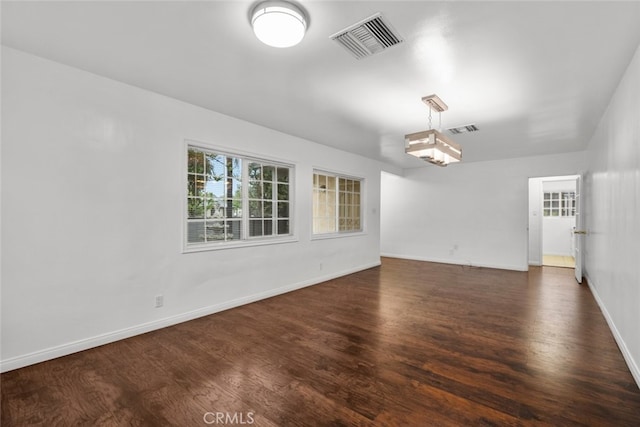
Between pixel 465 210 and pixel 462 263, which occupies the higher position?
pixel 465 210

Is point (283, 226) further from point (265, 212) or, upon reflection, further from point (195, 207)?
point (195, 207)

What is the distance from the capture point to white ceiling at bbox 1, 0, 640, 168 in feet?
6.21

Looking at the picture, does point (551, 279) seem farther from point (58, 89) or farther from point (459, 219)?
point (58, 89)

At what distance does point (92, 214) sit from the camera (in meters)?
2.74

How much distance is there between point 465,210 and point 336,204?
349 centimetres

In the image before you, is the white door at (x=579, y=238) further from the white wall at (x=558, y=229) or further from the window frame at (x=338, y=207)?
the window frame at (x=338, y=207)

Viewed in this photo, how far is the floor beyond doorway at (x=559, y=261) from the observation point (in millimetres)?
7177

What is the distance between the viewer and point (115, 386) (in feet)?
6.99

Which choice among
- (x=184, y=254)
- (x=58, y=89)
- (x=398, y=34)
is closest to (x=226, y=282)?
(x=184, y=254)

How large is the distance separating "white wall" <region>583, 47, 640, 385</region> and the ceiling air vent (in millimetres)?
1909

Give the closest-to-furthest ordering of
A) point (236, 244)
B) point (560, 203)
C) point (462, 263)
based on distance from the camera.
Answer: point (236, 244), point (462, 263), point (560, 203)

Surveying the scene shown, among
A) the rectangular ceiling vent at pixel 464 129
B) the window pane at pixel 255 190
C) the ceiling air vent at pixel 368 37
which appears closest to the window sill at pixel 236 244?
the window pane at pixel 255 190

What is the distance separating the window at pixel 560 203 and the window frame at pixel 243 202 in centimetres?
768

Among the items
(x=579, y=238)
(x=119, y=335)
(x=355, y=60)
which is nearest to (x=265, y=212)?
(x=119, y=335)
